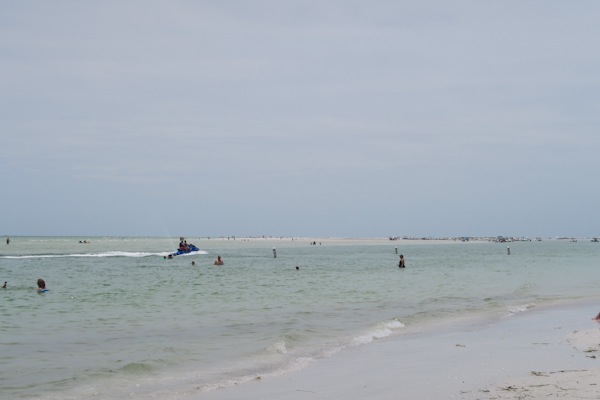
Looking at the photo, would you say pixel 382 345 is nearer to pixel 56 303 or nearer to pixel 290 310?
pixel 290 310

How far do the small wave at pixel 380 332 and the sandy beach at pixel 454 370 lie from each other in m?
0.44

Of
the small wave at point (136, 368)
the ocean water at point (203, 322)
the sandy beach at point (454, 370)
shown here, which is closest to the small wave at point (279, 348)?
the ocean water at point (203, 322)

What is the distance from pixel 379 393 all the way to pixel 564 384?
2974 mm

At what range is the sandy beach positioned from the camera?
384 inches

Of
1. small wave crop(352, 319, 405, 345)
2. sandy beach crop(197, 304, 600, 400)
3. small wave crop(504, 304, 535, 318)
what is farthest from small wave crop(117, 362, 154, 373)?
small wave crop(504, 304, 535, 318)

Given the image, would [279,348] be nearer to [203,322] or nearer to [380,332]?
[380,332]

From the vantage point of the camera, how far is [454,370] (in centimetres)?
1156

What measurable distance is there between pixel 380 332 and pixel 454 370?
234 inches

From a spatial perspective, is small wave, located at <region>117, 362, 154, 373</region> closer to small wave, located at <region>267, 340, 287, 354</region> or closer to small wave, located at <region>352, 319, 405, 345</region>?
small wave, located at <region>267, 340, 287, 354</region>

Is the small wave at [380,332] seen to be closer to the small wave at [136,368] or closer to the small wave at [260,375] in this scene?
the small wave at [260,375]

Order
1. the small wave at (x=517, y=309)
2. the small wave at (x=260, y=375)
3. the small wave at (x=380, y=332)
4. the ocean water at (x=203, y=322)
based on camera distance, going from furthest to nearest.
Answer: the small wave at (x=517, y=309) → the small wave at (x=380, y=332) → the ocean water at (x=203, y=322) → the small wave at (x=260, y=375)

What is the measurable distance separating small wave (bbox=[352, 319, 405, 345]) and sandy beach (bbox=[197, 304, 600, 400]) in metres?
0.44

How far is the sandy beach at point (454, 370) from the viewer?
32.0ft

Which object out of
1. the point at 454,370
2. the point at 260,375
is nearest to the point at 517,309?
the point at 454,370
